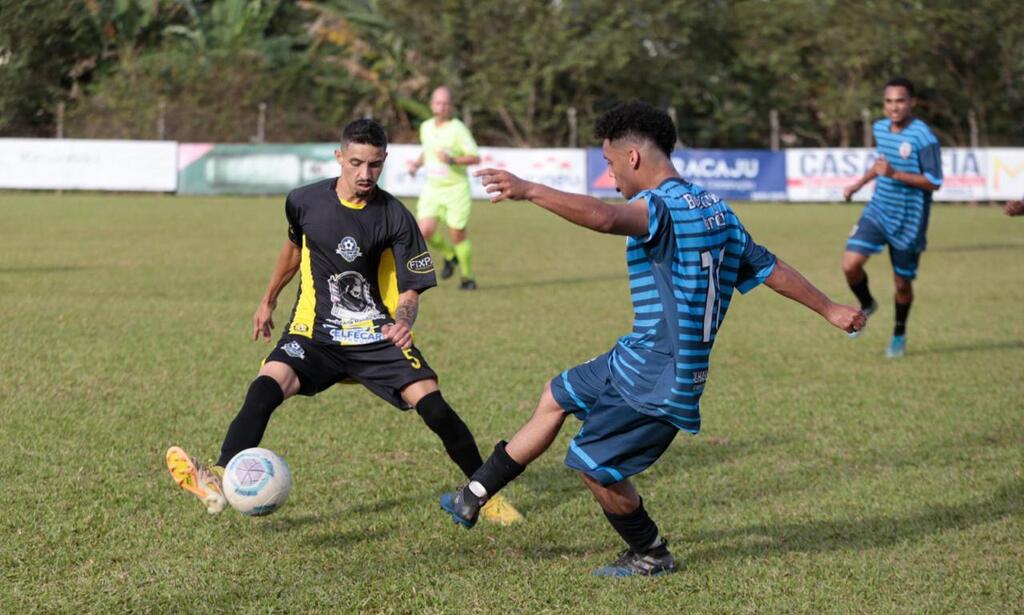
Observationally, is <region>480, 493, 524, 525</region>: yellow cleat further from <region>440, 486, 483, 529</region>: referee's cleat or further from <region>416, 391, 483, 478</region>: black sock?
<region>440, 486, 483, 529</region>: referee's cleat

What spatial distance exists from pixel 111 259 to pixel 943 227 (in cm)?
1593

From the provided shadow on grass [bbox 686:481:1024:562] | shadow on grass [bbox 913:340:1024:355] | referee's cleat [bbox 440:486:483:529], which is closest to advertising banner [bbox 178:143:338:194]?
shadow on grass [bbox 913:340:1024:355]

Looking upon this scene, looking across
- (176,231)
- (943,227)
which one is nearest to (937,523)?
(176,231)

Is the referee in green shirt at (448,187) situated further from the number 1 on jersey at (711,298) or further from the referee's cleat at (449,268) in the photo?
the number 1 on jersey at (711,298)

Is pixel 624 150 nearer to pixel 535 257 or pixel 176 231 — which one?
pixel 535 257

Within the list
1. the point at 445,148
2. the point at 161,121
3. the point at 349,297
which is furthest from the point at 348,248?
the point at 161,121

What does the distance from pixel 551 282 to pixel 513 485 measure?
8.69 m

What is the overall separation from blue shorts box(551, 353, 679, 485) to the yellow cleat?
898mm

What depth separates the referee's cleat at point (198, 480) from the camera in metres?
4.70

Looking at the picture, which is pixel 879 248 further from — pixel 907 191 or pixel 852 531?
pixel 852 531

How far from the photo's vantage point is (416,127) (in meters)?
39.3

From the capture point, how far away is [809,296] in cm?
465

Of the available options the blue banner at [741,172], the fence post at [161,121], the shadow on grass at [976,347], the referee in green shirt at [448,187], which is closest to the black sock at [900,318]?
the shadow on grass at [976,347]

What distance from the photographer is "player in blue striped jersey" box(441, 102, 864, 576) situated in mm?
4238
